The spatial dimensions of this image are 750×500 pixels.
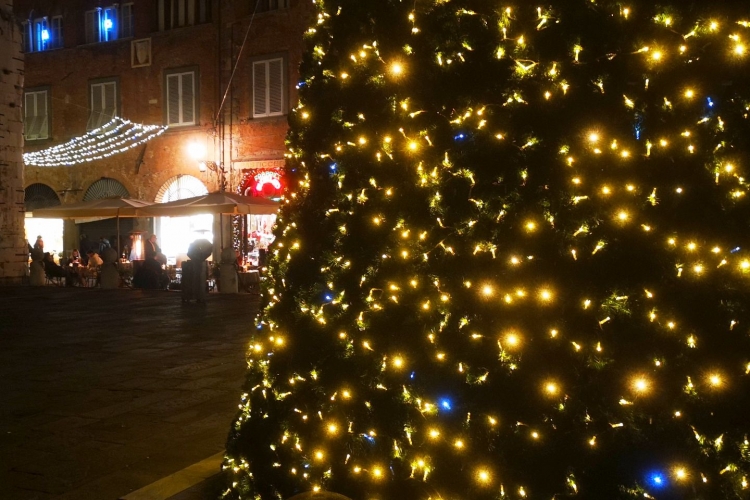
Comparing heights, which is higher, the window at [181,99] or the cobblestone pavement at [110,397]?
the window at [181,99]

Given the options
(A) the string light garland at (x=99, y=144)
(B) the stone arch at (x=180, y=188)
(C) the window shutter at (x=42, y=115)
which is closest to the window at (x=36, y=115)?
(C) the window shutter at (x=42, y=115)

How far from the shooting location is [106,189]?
21.5 meters

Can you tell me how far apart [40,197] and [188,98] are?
21.8 feet

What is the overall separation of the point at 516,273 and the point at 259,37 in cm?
1818

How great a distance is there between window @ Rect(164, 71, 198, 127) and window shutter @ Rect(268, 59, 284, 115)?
2.59 metres

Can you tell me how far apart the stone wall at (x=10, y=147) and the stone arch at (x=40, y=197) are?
7.28 metres

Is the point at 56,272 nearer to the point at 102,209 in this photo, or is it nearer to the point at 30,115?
the point at 102,209

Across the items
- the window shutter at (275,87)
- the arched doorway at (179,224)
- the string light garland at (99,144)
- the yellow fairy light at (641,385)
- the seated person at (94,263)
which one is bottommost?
the yellow fairy light at (641,385)

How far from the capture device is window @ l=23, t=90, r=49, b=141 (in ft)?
73.3

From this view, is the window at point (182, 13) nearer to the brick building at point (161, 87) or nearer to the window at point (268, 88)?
the brick building at point (161, 87)

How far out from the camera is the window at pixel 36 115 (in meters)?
22.3

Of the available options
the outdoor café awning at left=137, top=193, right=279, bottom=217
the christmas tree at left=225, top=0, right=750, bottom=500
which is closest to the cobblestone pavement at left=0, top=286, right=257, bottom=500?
the christmas tree at left=225, top=0, right=750, bottom=500

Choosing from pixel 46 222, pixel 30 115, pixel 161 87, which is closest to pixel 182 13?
pixel 161 87

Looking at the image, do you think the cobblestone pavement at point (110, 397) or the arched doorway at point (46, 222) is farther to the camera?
the arched doorway at point (46, 222)
